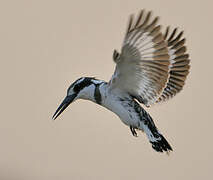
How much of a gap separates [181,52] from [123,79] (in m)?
0.66

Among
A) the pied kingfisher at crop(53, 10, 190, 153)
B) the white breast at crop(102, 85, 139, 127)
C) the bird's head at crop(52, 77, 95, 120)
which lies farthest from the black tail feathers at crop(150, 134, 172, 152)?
the bird's head at crop(52, 77, 95, 120)

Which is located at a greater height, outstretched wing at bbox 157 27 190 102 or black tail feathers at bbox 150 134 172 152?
outstretched wing at bbox 157 27 190 102

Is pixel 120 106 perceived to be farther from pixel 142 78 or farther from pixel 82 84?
pixel 82 84

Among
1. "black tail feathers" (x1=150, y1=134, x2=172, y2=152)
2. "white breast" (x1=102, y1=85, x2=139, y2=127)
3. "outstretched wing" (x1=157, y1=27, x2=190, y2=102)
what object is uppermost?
"outstretched wing" (x1=157, y1=27, x2=190, y2=102)

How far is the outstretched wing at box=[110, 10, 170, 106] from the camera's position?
3314 mm

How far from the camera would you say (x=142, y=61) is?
3.49 meters

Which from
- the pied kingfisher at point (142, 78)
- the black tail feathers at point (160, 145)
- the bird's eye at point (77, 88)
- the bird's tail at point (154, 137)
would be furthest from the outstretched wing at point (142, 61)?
the bird's eye at point (77, 88)

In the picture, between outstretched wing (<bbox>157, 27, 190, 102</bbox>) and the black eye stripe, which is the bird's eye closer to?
the black eye stripe

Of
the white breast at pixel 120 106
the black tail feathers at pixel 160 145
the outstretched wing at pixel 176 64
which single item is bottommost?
the black tail feathers at pixel 160 145

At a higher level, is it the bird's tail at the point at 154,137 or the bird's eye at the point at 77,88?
the bird's eye at the point at 77,88

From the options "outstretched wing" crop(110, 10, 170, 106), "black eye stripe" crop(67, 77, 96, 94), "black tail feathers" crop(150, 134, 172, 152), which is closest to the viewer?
"outstretched wing" crop(110, 10, 170, 106)

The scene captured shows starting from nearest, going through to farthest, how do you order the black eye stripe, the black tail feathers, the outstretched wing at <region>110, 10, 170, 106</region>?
the outstretched wing at <region>110, 10, 170, 106</region>
the black tail feathers
the black eye stripe

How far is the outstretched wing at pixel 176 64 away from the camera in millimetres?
4004

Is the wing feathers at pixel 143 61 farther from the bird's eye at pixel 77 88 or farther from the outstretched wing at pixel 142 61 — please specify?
the bird's eye at pixel 77 88
